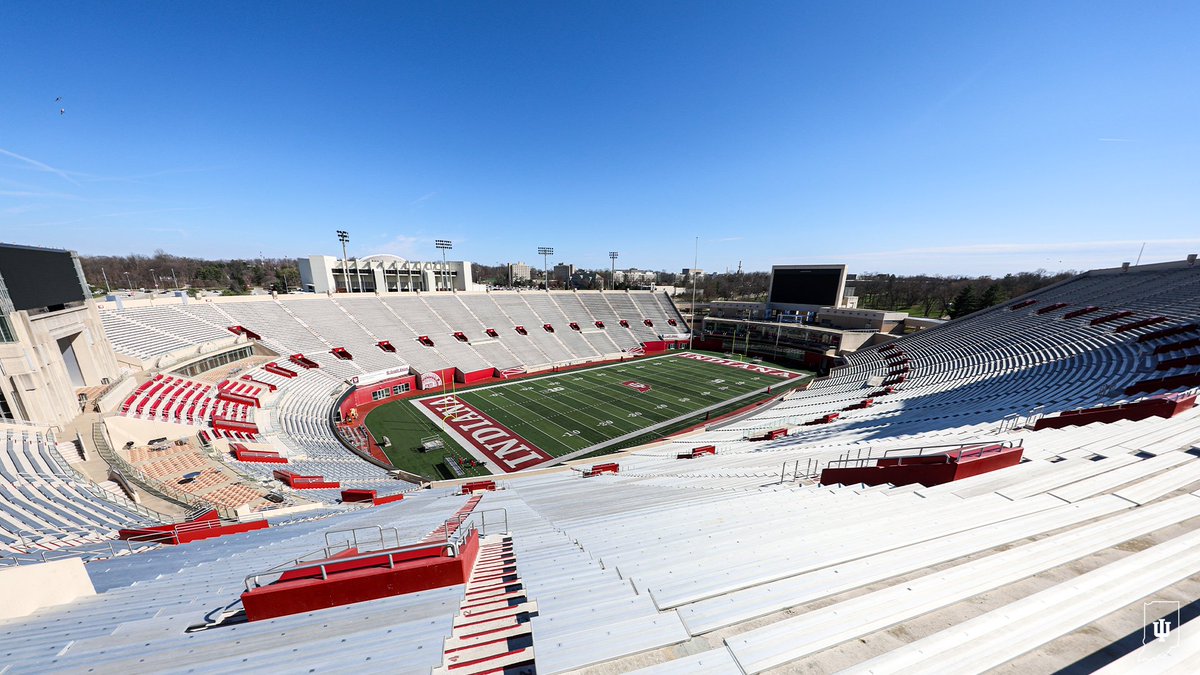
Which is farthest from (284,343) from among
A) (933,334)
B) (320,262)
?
(933,334)

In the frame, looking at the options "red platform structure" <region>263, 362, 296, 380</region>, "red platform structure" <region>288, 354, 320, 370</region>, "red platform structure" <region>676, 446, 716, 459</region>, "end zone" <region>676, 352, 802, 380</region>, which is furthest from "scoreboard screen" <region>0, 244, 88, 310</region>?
"end zone" <region>676, 352, 802, 380</region>

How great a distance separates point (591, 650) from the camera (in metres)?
2.65

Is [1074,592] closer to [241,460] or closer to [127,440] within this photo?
[241,460]

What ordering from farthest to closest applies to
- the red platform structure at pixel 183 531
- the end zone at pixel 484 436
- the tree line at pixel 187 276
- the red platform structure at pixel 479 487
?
the tree line at pixel 187 276 → the end zone at pixel 484 436 → the red platform structure at pixel 479 487 → the red platform structure at pixel 183 531


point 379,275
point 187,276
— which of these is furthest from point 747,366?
point 187,276

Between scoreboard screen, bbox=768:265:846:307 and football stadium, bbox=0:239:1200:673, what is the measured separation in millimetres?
20641

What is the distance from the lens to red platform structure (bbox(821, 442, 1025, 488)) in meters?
6.90

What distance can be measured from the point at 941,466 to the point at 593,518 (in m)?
6.42

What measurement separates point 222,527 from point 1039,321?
2013 inches

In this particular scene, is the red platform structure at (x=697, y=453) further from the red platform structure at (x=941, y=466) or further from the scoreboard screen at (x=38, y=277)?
the scoreboard screen at (x=38, y=277)

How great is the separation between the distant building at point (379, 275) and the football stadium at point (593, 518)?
86.8 ft

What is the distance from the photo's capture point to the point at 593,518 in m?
7.63

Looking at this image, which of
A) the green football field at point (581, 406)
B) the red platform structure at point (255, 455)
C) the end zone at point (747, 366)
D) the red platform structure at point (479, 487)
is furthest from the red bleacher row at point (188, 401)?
the end zone at point (747, 366)

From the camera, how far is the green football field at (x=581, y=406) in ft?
88.4
